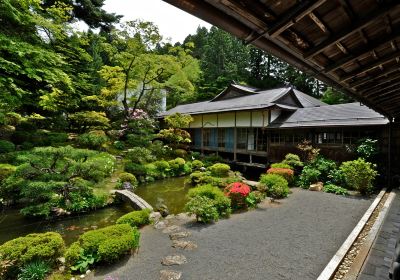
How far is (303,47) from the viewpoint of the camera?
279 centimetres

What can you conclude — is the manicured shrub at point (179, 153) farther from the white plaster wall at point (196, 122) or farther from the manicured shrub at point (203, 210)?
the manicured shrub at point (203, 210)

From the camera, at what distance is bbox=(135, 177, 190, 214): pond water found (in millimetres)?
9875

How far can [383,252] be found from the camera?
459cm

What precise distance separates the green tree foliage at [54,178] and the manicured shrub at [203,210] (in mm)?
Result: 3458

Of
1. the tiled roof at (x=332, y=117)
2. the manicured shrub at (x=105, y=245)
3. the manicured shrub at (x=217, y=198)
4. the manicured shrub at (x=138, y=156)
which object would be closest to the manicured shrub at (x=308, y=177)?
the tiled roof at (x=332, y=117)

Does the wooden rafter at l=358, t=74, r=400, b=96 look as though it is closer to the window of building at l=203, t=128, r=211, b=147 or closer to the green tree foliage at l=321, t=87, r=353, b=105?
the window of building at l=203, t=128, r=211, b=147

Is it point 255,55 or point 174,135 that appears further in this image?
point 255,55

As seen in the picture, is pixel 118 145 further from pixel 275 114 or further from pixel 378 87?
pixel 378 87

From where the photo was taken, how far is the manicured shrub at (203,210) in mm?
7191

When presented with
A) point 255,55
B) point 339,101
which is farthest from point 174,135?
point 255,55

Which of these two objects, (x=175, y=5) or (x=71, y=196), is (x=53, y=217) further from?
(x=175, y=5)

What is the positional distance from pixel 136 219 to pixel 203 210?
6.78ft

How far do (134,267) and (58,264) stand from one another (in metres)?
1.61

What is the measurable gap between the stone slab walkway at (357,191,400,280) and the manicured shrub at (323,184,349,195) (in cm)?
336
